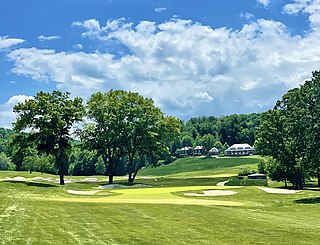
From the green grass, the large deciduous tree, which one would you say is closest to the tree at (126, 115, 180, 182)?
the large deciduous tree

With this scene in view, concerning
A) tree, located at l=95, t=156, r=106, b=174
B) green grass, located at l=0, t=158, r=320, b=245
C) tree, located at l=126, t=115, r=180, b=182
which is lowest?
green grass, located at l=0, t=158, r=320, b=245

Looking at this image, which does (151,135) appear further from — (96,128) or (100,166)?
(100,166)

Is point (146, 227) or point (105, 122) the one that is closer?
point (146, 227)

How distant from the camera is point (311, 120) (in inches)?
1473

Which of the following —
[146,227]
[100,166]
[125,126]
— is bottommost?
[146,227]

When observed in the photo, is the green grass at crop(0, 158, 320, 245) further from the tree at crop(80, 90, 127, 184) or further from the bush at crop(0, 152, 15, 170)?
the bush at crop(0, 152, 15, 170)

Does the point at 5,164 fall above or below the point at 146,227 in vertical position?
above

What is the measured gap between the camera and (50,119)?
5488 centimetres

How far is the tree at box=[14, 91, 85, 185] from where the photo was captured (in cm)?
5481

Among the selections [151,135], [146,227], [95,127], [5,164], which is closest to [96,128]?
[95,127]

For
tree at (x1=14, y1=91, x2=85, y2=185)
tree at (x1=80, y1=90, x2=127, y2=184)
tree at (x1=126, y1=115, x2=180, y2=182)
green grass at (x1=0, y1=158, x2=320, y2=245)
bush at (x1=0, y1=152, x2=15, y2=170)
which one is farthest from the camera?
bush at (x1=0, y1=152, x2=15, y2=170)

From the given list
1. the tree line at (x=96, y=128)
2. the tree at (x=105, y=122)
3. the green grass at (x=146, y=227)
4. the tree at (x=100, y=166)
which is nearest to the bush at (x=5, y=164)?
the tree at (x=100, y=166)

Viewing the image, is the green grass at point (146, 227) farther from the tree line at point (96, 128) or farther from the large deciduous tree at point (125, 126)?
the large deciduous tree at point (125, 126)

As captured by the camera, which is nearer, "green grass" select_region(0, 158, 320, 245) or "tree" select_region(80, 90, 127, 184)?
"green grass" select_region(0, 158, 320, 245)
